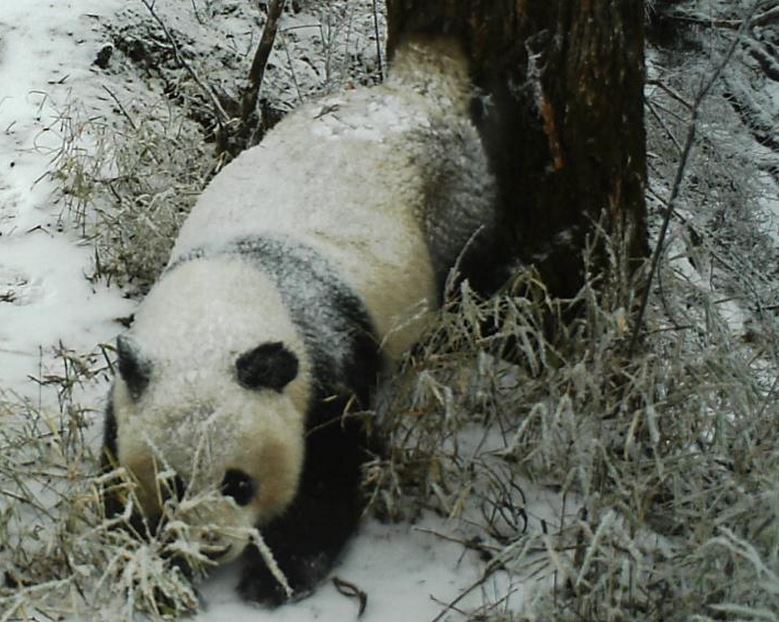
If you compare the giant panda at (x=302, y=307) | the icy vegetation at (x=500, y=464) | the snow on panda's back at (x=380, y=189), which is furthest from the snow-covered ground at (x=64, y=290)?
the snow on panda's back at (x=380, y=189)

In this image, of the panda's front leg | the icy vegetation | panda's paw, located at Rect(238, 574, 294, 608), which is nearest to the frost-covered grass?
the icy vegetation

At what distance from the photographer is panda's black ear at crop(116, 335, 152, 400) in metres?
2.76

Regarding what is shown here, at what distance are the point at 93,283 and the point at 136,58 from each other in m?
1.95

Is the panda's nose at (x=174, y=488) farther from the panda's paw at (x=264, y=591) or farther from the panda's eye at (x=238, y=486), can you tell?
the panda's paw at (x=264, y=591)

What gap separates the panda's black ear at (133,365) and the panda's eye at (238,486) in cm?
34

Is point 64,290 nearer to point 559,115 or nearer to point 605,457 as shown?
point 559,115

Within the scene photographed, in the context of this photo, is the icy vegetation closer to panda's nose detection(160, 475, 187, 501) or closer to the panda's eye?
panda's nose detection(160, 475, 187, 501)

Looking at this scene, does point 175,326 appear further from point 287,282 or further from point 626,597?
point 626,597

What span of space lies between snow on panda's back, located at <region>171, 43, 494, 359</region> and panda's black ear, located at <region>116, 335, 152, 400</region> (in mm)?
569

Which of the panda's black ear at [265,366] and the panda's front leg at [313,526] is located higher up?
the panda's black ear at [265,366]

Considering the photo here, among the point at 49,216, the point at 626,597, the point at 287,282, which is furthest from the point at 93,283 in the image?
the point at 626,597

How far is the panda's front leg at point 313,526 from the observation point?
289 centimetres

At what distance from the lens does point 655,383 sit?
3109mm

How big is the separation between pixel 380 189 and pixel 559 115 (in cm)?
72
